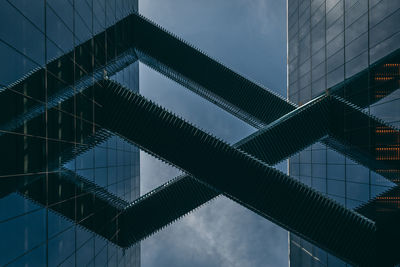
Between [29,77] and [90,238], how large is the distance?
949 centimetres

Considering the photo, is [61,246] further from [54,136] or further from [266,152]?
[266,152]

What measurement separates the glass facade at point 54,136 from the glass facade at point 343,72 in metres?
14.1

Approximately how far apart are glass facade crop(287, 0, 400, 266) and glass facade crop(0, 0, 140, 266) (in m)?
14.1

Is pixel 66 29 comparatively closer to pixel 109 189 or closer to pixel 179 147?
pixel 179 147

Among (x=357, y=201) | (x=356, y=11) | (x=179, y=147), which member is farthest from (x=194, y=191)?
(x=356, y=11)

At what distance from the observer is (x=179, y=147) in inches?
431

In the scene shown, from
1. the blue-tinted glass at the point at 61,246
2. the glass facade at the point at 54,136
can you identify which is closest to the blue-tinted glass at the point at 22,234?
the glass facade at the point at 54,136

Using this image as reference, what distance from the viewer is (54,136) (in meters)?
8.62

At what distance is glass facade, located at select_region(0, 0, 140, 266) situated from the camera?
6.20 m

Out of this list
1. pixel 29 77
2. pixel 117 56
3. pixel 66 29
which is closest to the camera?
pixel 29 77

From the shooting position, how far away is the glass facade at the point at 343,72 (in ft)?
34.9

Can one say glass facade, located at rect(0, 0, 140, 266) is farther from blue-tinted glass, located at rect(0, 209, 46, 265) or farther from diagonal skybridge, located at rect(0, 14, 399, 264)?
diagonal skybridge, located at rect(0, 14, 399, 264)

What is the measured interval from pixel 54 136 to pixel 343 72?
52.7 ft

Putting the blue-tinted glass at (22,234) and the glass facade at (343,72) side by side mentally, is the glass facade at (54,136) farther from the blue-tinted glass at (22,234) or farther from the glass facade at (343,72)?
the glass facade at (343,72)
